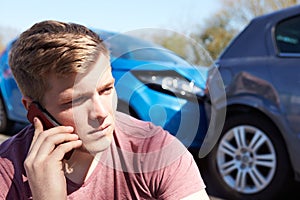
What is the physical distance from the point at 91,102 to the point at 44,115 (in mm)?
255

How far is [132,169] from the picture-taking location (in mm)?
1239

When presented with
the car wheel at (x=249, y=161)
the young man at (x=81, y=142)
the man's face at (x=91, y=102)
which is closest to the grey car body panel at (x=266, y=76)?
the car wheel at (x=249, y=161)

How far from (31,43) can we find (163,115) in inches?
15.1

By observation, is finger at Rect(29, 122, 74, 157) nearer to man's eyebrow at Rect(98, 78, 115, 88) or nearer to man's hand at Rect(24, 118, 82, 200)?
man's hand at Rect(24, 118, 82, 200)

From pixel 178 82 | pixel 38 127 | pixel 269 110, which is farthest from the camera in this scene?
pixel 269 110

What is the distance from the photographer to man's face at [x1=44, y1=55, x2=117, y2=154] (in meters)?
1.15

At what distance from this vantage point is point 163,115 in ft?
4.39

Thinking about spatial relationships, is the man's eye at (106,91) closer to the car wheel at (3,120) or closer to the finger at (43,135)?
the finger at (43,135)

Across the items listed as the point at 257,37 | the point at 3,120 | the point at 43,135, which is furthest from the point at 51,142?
the point at 3,120

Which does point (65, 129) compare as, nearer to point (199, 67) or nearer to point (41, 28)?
point (41, 28)

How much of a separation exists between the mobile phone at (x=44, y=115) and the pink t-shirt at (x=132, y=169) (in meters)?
0.08

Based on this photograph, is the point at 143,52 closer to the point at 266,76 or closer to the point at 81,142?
the point at 81,142

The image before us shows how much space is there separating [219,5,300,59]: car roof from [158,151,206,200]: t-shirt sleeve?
2846 millimetres

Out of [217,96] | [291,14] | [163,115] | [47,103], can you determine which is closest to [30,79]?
[47,103]
